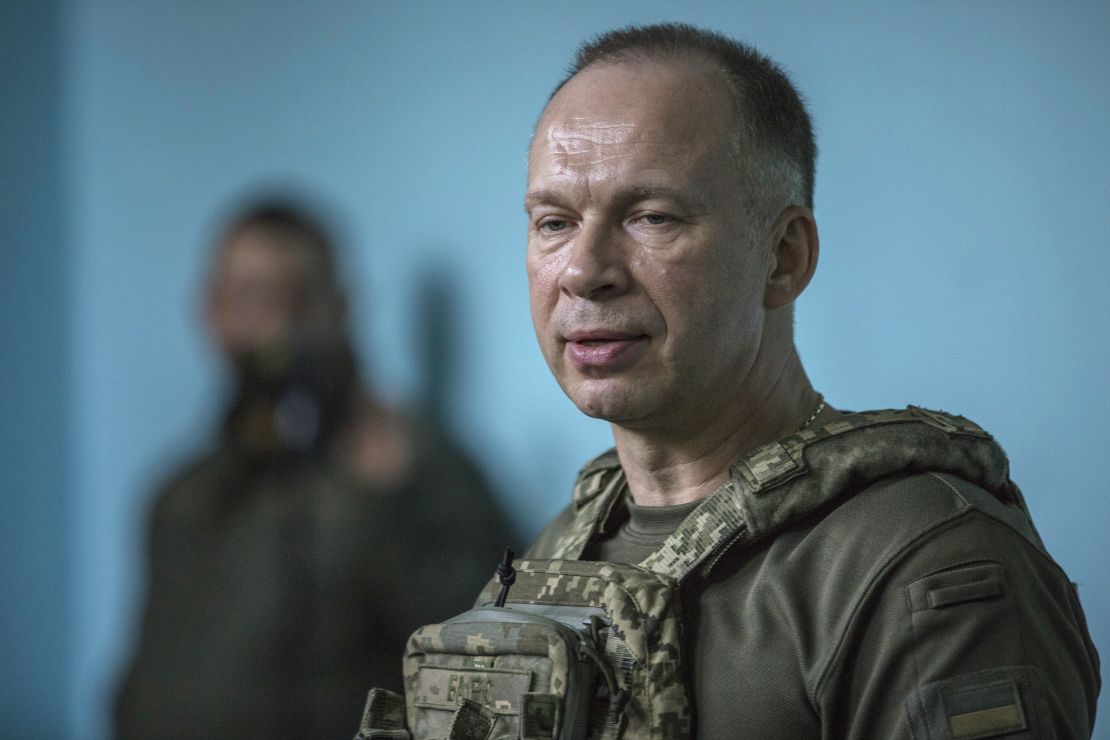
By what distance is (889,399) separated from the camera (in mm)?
Answer: 1939

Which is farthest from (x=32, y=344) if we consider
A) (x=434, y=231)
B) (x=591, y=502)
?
(x=591, y=502)

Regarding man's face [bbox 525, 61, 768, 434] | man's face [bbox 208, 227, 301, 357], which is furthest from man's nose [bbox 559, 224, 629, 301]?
man's face [bbox 208, 227, 301, 357]

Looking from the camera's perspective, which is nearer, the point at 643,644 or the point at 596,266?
the point at 643,644

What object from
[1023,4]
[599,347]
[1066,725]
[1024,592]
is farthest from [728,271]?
[1023,4]

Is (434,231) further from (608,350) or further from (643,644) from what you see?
(643,644)

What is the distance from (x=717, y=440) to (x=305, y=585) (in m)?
1.41

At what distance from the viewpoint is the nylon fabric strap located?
1239 mm

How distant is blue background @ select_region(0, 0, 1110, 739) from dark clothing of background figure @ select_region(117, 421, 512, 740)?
150mm

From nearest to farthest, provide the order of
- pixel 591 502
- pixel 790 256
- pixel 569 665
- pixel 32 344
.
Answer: pixel 569 665 → pixel 790 256 → pixel 591 502 → pixel 32 344

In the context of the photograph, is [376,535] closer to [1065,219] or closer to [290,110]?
[290,110]

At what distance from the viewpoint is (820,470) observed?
1.24m

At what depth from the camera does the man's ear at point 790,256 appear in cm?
138

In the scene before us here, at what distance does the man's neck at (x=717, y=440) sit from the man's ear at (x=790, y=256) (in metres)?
0.08

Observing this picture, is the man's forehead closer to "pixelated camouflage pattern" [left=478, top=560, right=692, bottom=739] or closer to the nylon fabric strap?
the nylon fabric strap
